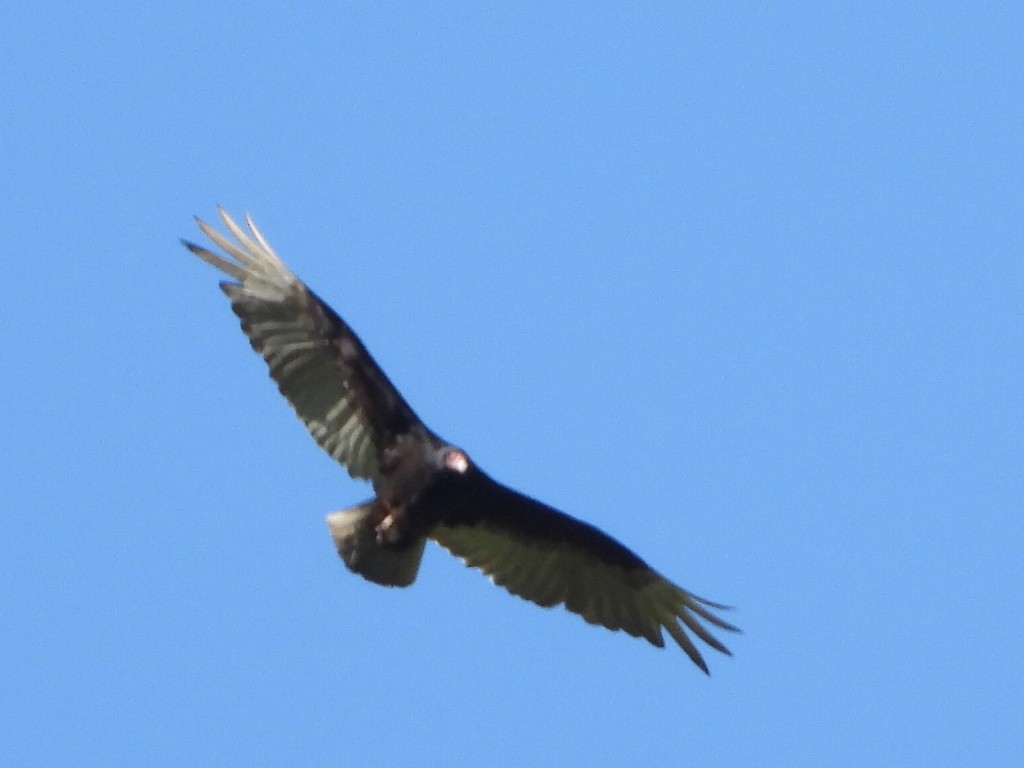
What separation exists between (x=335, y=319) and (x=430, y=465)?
96cm

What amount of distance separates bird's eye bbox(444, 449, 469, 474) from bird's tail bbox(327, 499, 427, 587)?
50 cm

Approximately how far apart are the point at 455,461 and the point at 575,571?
1.40m

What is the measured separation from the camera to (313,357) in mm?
11805

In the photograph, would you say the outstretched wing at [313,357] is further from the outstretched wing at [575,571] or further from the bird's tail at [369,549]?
the outstretched wing at [575,571]

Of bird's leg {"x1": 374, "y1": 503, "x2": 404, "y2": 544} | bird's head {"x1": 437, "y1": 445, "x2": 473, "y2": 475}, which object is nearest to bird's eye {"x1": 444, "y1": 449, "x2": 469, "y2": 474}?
bird's head {"x1": 437, "y1": 445, "x2": 473, "y2": 475}

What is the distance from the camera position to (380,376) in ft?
38.4

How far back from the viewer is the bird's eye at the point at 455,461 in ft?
38.0

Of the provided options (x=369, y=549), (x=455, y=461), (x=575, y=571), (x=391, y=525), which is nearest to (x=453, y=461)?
(x=455, y=461)

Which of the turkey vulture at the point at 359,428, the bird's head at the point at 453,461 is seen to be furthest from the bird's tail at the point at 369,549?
the bird's head at the point at 453,461

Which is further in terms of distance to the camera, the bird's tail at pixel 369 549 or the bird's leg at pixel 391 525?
the bird's tail at pixel 369 549

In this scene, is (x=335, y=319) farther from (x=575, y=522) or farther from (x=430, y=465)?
(x=575, y=522)

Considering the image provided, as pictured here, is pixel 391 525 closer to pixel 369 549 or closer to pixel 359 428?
Result: pixel 369 549

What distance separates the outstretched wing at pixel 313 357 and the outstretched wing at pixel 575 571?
0.79 m

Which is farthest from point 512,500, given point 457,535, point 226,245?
point 226,245
